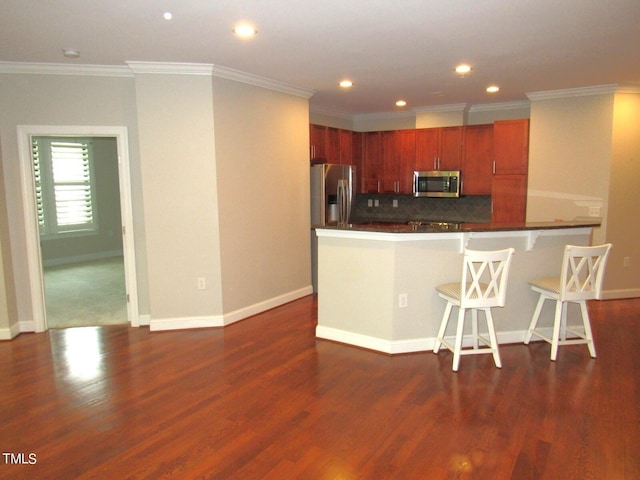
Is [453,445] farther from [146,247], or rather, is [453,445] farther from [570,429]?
[146,247]

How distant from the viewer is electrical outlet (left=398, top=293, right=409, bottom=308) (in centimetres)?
374

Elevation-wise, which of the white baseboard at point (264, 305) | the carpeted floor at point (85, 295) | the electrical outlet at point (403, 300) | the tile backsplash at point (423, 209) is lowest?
the carpeted floor at point (85, 295)

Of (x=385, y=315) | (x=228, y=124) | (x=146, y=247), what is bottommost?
(x=385, y=315)

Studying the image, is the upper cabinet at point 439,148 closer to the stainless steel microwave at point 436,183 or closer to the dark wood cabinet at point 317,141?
the stainless steel microwave at point 436,183

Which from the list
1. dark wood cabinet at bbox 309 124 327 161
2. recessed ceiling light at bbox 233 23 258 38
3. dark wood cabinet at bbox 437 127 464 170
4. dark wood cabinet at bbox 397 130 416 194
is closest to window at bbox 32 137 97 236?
dark wood cabinet at bbox 309 124 327 161

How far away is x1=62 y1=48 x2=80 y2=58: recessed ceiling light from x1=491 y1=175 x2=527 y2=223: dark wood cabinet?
5205 millimetres

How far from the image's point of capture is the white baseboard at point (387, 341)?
378 centimetres

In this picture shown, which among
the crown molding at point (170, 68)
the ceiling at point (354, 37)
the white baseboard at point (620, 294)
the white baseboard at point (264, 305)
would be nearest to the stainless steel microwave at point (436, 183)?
the ceiling at point (354, 37)

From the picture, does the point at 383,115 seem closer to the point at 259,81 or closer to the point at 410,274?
the point at 259,81

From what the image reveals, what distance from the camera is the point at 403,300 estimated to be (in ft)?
12.3

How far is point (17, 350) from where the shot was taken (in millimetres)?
4012

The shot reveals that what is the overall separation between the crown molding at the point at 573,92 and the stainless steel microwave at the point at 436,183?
148cm

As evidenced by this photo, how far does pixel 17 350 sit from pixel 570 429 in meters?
4.49

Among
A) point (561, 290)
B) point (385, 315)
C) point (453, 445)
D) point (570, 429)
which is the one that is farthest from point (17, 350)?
point (561, 290)
